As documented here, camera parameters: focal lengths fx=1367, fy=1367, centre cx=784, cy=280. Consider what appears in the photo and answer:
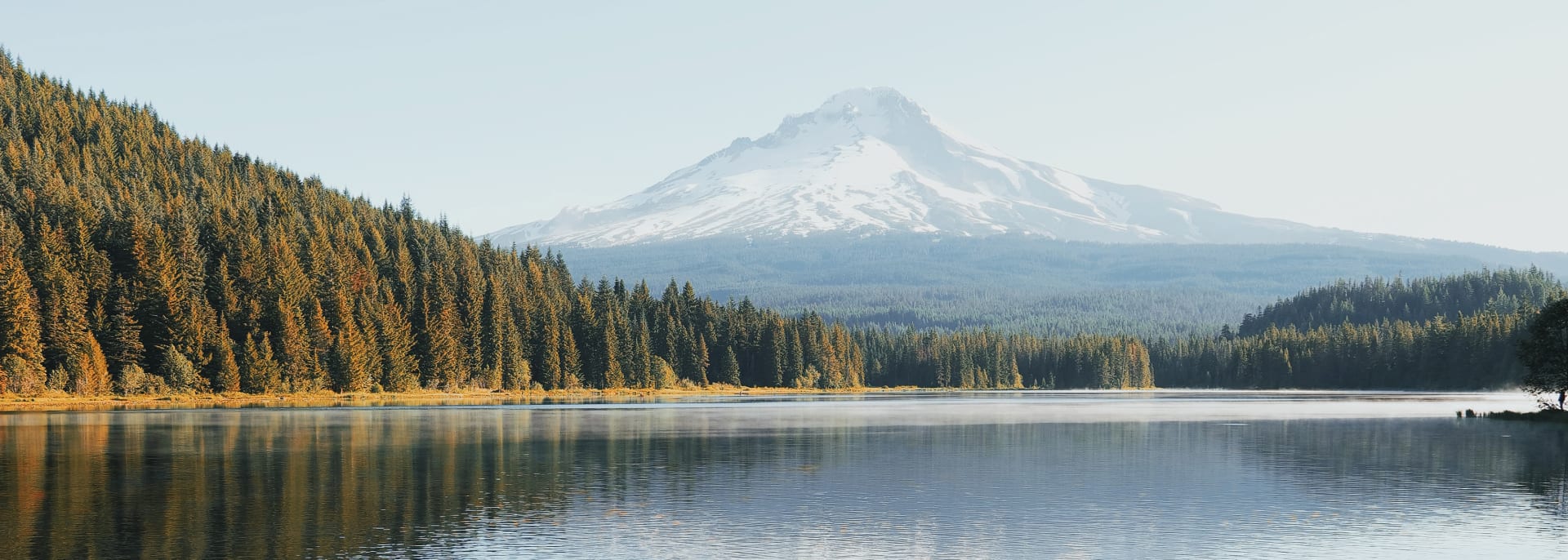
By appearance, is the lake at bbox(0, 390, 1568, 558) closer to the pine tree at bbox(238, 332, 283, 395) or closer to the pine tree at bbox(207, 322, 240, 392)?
the pine tree at bbox(207, 322, 240, 392)

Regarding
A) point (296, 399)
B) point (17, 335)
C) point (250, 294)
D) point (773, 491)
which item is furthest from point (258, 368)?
point (773, 491)

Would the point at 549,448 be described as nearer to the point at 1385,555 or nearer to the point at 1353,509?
the point at 1353,509

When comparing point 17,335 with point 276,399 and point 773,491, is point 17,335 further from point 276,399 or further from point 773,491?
point 773,491

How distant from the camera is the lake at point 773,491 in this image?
3195cm

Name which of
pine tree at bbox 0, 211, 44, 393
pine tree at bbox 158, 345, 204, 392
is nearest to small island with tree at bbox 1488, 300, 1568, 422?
pine tree at bbox 158, 345, 204, 392

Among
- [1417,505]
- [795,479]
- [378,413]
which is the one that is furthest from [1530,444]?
[378,413]

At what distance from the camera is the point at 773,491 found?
42.9 meters

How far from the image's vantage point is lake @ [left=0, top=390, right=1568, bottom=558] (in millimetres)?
31953

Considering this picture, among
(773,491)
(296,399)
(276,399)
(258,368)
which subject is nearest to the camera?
(773,491)

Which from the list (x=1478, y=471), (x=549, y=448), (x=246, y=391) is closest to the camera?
(x=1478, y=471)

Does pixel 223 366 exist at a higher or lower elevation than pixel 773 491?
higher

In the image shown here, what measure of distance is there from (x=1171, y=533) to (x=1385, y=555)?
16.4 ft

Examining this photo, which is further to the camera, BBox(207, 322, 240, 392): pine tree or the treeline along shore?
BBox(207, 322, 240, 392): pine tree

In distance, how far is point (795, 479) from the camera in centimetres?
4691
